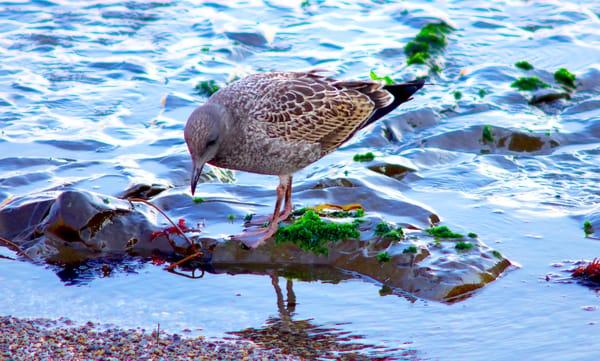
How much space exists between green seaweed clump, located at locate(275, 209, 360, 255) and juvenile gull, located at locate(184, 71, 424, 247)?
13cm

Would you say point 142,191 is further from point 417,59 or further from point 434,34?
point 434,34

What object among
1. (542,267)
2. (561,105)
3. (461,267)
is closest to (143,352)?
(461,267)

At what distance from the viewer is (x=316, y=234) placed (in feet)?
24.8

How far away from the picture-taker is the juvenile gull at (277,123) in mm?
7508

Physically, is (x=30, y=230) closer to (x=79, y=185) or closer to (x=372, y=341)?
(x=79, y=185)

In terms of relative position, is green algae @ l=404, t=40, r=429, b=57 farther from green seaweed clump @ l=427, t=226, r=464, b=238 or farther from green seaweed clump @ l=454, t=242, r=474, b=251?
green seaweed clump @ l=454, t=242, r=474, b=251

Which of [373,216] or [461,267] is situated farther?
[373,216]

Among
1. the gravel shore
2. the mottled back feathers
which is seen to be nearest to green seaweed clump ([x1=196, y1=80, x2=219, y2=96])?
the mottled back feathers

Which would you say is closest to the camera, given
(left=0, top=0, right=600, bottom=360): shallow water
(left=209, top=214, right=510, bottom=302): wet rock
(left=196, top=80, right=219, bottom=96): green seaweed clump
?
(left=0, top=0, right=600, bottom=360): shallow water

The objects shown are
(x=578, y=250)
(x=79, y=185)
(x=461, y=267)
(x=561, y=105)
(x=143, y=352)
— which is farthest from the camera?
(x=561, y=105)

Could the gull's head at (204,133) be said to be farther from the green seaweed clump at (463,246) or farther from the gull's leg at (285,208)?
the green seaweed clump at (463,246)

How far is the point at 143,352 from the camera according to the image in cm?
592

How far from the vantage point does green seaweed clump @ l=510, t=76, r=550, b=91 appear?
11.5 meters

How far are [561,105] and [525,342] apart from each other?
18.4 ft
